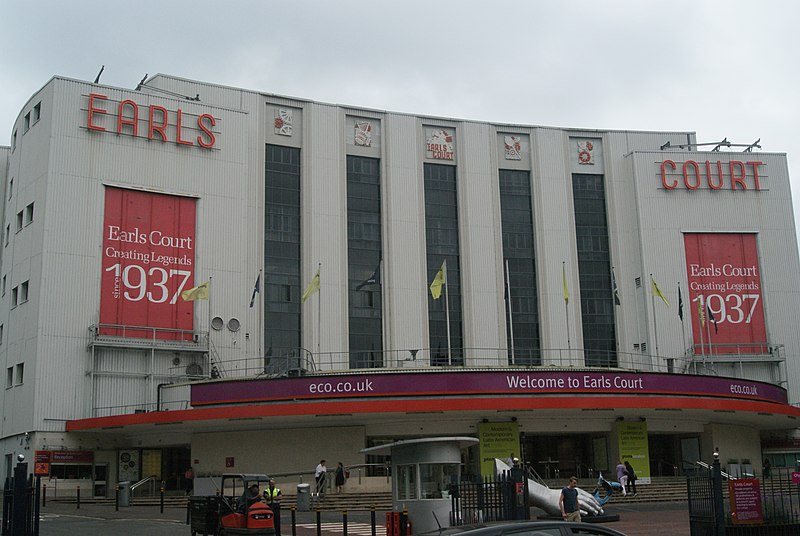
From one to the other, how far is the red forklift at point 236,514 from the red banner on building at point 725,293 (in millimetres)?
41797

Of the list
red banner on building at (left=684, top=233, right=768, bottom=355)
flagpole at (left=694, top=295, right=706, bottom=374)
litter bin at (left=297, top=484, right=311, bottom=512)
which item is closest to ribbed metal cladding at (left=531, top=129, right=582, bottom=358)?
flagpole at (left=694, top=295, right=706, bottom=374)

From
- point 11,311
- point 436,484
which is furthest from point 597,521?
point 11,311

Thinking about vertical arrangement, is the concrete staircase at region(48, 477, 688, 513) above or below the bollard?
below

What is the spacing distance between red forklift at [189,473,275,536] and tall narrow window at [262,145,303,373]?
2958cm

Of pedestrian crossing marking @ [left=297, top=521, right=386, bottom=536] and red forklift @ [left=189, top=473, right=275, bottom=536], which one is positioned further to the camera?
pedestrian crossing marking @ [left=297, top=521, right=386, bottom=536]

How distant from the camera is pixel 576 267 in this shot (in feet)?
202

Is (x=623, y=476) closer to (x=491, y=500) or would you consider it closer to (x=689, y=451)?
(x=689, y=451)

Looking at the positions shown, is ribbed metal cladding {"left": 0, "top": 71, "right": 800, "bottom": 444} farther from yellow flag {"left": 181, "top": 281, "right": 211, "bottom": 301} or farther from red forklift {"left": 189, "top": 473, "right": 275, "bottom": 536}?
red forklift {"left": 189, "top": 473, "right": 275, "bottom": 536}

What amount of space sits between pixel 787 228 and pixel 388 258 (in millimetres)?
27467

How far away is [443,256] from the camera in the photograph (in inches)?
2365

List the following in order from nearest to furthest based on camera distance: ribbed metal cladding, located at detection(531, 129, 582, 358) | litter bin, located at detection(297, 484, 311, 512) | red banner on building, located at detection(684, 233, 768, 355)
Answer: litter bin, located at detection(297, 484, 311, 512) → red banner on building, located at detection(684, 233, 768, 355) → ribbed metal cladding, located at detection(531, 129, 582, 358)

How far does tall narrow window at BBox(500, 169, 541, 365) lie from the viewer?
2333 inches

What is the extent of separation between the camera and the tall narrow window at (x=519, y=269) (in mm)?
59250

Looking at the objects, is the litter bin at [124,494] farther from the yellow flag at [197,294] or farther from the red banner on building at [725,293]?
the red banner on building at [725,293]
